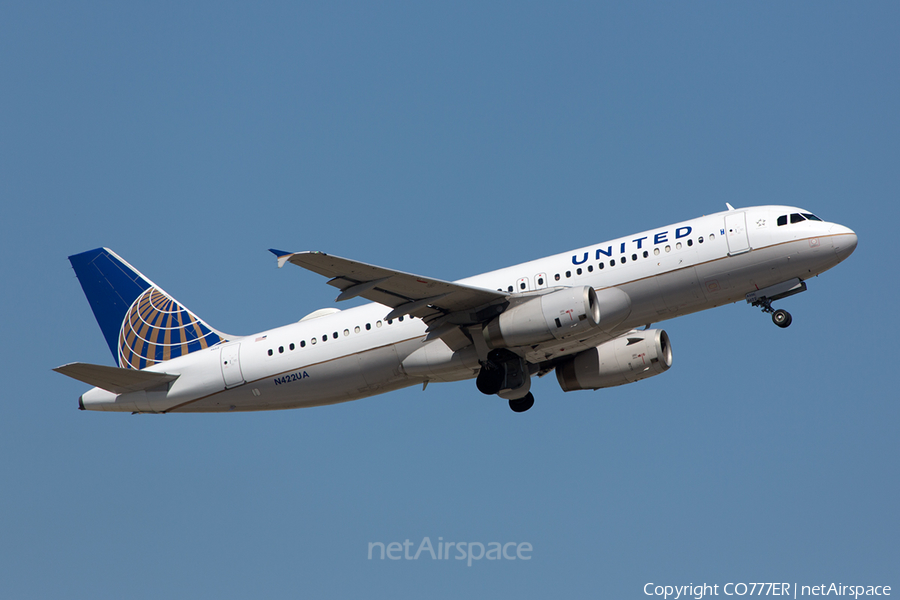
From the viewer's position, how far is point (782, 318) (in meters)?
31.5

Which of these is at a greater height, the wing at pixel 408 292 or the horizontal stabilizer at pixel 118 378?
the wing at pixel 408 292

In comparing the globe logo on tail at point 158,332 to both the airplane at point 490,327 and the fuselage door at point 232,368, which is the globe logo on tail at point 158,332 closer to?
the airplane at point 490,327

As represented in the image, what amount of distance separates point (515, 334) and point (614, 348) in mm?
5995

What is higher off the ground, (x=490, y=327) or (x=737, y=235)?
(x=737, y=235)

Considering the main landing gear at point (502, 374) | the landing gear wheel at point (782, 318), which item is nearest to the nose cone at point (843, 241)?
the landing gear wheel at point (782, 318)

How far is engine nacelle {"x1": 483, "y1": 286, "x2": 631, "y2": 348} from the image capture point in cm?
3003

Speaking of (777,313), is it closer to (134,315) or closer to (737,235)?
(737,235)

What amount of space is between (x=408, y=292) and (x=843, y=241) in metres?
13.9

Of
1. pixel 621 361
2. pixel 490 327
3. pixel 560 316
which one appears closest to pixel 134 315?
pixel 490 327

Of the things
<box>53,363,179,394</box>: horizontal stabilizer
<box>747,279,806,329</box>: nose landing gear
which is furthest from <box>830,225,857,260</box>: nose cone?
<box>53,363,179,394</box>: horizontal stabilizer

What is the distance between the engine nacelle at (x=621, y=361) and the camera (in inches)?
1375

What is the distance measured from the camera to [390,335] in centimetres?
3284

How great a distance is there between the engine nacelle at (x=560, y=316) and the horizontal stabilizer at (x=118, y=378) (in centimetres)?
1234

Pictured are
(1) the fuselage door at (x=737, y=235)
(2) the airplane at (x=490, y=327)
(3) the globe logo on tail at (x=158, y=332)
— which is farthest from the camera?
(3) the globe logo on tail at (x=158, y=332)
